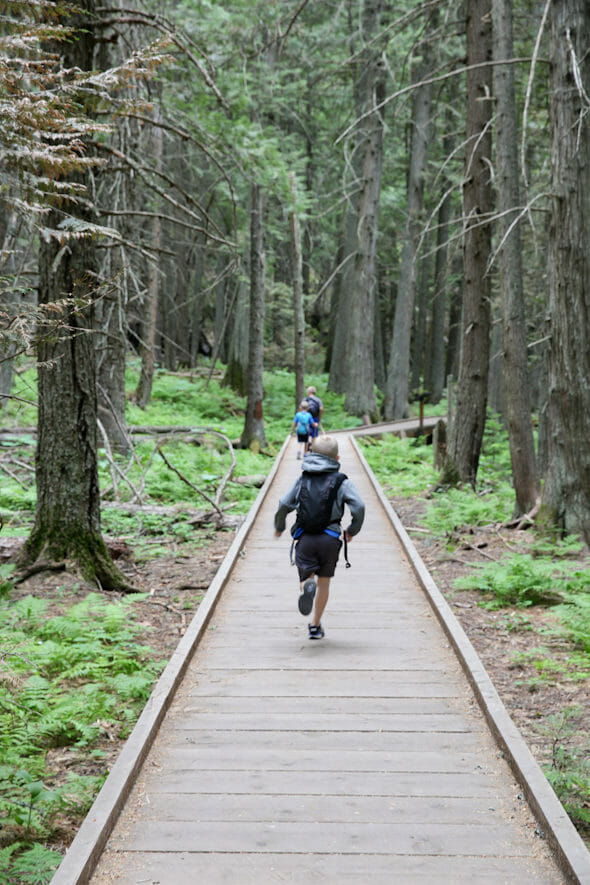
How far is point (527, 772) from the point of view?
410cm

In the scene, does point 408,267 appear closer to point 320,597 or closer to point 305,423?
point 305,423

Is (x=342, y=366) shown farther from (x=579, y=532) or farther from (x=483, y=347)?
(x=579, y=532)

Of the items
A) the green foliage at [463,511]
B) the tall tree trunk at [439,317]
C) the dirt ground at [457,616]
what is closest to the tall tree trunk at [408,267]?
the tall tree trunk at [439,317]

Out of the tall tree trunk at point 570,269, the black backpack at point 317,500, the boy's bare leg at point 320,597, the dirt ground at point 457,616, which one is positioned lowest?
the dirt ground at point 457,616

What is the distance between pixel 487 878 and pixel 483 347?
12.1 m

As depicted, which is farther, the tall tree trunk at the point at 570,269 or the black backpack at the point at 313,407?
the black backpack at the point at 313,407

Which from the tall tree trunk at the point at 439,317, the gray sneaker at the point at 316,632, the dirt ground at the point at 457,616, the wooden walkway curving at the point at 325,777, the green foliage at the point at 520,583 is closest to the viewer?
the wooden walkway curving at the point at 325,777

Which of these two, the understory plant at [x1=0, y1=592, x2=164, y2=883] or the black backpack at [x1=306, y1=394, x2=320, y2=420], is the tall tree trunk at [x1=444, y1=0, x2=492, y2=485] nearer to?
the black backpack at [x1=306, y1=394, x2=320, y2=420]

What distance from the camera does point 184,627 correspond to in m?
7.65

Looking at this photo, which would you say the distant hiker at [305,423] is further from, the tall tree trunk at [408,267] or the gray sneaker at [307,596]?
the tall tree trunk at [408,267]

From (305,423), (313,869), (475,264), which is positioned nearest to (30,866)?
(313,869)

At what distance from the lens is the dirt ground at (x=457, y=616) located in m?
5.32

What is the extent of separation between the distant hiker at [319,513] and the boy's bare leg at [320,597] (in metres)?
0.01

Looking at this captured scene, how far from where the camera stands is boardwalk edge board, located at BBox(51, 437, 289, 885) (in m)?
3.34
